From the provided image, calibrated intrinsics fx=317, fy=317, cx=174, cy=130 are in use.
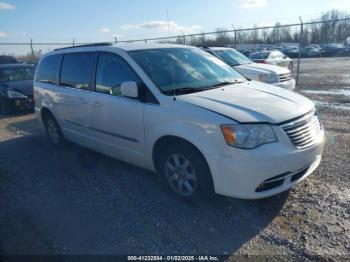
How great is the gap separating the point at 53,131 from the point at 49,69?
1.18m

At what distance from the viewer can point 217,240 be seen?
9.89ft

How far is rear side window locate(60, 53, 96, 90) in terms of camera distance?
4.71 meters

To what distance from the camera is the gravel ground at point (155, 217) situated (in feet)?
9.62

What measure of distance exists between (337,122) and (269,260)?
16.4 ft

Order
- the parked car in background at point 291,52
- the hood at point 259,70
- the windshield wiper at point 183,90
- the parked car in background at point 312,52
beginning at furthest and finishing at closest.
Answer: the parked car in background at point 312,52
the parked car in background at point 291,52
the hood at point 259,70
the windshield wiper at point 183,90

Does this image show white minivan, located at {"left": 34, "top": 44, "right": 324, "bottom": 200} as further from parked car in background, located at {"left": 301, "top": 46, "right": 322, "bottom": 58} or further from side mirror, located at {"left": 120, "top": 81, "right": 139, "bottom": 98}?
parked car in background, located at {"left": 301, "top": 46, "right": 322, "bottom": 58}

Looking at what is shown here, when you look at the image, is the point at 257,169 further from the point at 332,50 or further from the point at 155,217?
the point at 332,50

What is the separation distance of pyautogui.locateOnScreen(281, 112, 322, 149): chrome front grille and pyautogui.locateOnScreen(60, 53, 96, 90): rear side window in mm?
2899

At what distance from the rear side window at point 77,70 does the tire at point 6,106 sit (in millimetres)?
5280

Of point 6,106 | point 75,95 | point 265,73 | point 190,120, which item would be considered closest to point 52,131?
point 75,95

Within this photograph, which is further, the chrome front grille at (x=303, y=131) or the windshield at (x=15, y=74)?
the windshield at (x=15, y=74)

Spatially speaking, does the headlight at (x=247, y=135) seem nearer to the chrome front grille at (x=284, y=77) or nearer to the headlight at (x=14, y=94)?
the chrome front grille at (x=284, y=77)

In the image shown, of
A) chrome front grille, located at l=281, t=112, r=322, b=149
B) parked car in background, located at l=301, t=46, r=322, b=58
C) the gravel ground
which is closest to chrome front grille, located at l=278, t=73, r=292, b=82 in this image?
the gravel ground

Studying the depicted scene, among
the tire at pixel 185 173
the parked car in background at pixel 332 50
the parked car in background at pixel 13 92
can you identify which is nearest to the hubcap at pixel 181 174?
the tire at pixel 185 173
